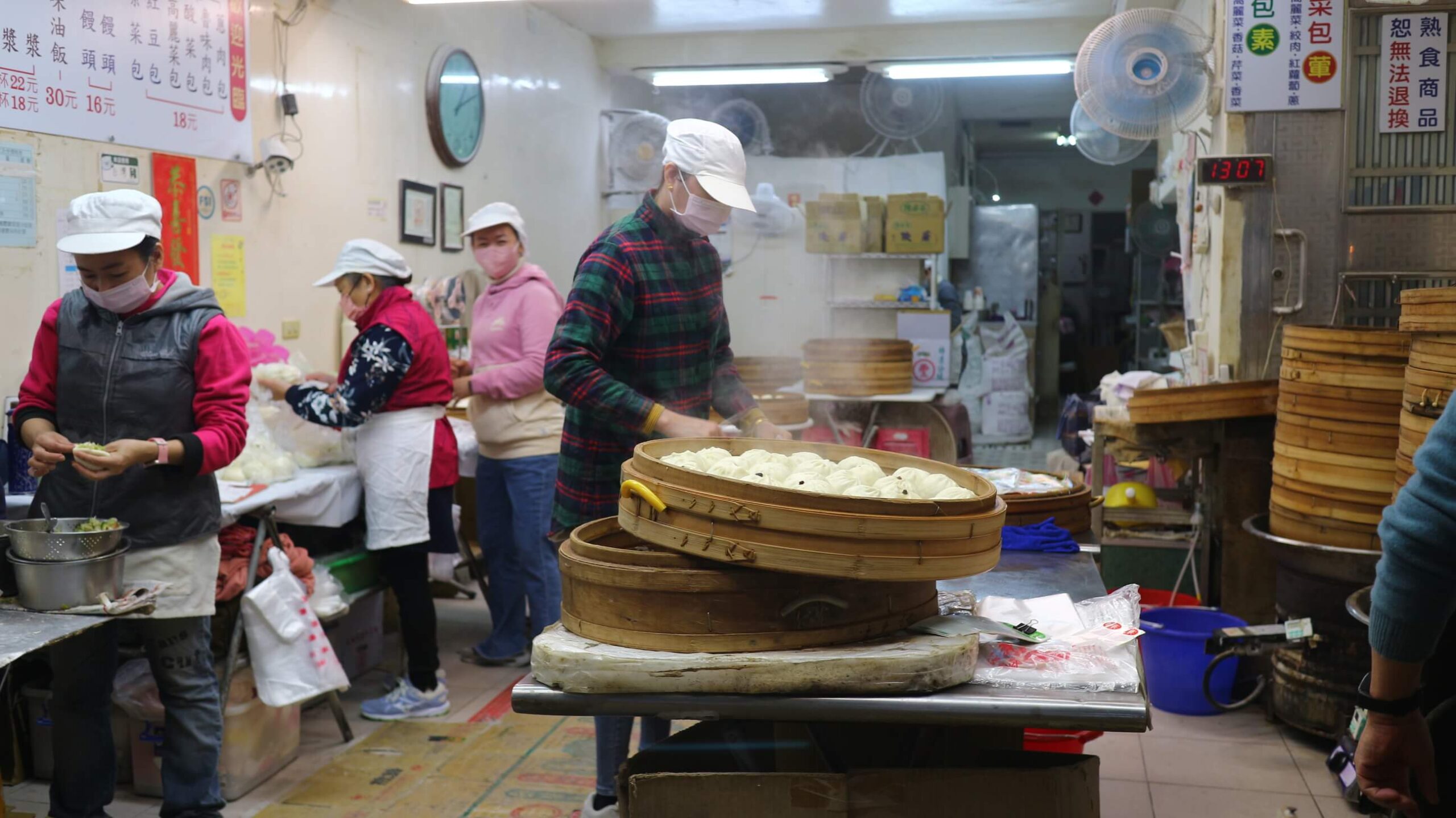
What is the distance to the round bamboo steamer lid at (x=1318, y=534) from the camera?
3729 mm

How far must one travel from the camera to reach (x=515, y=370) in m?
4.50

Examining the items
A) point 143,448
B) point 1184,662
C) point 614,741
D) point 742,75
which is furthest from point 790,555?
point 742,75

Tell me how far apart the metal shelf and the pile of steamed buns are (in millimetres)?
6808

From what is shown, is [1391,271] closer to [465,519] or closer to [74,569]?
[465,519]

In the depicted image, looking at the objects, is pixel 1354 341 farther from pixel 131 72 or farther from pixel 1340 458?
pixel 131 72

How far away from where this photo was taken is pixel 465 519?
5637 mm

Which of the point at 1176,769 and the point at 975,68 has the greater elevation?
the point at 975,68

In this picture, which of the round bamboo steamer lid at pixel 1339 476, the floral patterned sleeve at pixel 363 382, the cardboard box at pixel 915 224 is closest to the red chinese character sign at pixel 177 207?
the floral patterned sleeve at pixel 363 382

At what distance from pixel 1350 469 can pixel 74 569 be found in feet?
12.4

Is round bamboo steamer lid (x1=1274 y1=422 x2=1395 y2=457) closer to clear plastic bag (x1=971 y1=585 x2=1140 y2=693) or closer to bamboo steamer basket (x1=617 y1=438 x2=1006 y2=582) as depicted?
clear plastic bag (x1=971 y1=585 x2=1140 y2=693)

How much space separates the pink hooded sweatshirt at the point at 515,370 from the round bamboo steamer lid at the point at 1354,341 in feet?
9.09

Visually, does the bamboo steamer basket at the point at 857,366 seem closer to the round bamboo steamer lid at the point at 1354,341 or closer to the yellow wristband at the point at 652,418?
the round bamboo steamer lid at the point at 1354,341

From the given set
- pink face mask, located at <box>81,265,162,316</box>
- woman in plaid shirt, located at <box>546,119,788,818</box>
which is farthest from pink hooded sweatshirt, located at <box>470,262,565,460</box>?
pink face mask, located at <box>81,265,162,316</box>

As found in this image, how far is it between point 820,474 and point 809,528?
0.37 m
